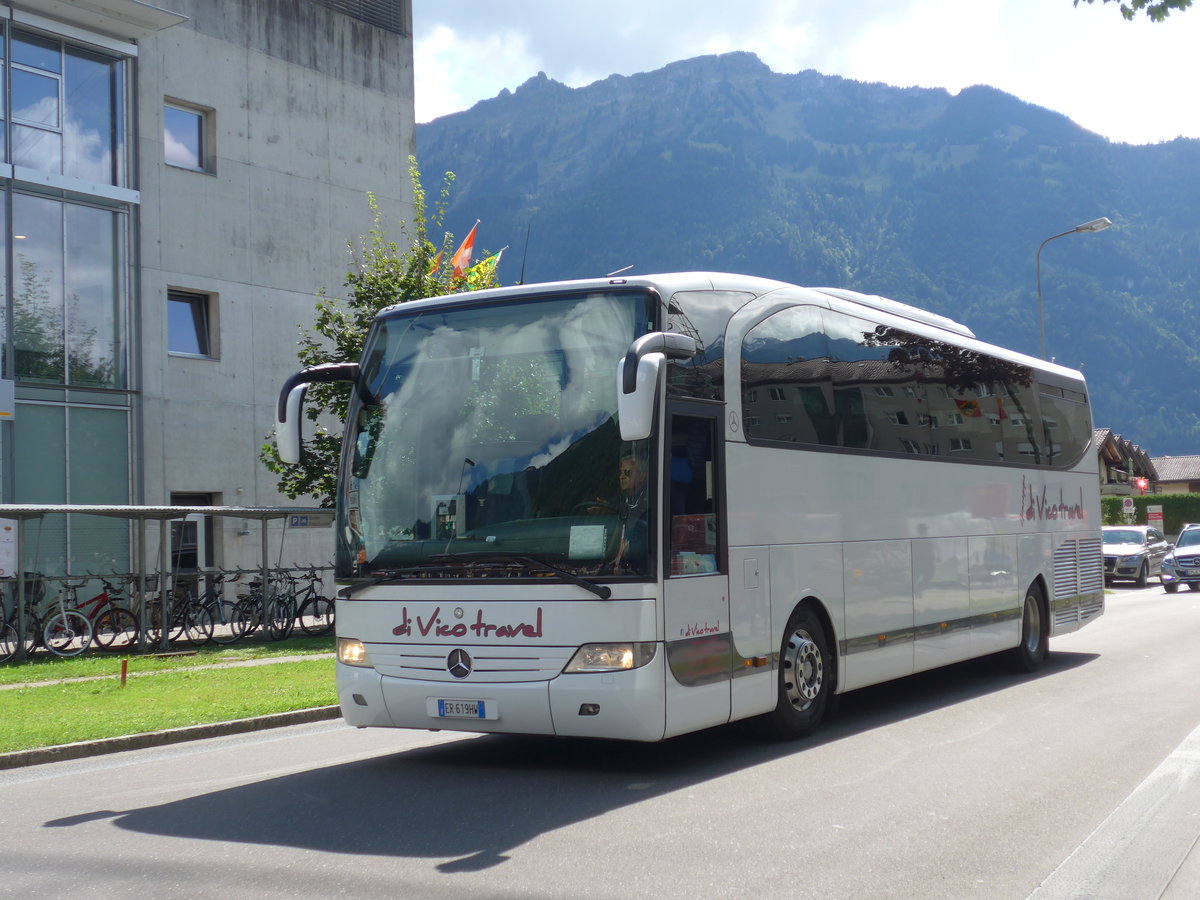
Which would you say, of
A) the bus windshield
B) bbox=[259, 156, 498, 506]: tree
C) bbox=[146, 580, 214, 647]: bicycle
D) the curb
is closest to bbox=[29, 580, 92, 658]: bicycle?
bbox=[146, 580, 214, 647]: bicycle

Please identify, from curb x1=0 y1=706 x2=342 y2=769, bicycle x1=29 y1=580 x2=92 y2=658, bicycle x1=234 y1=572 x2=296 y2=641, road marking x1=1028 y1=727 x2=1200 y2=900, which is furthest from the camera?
bicycle x1=234 y1=572 x2=296 y2=641

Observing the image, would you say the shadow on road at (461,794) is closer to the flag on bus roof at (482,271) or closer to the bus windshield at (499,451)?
the bus windshield at (499,451)

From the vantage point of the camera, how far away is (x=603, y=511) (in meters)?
8.19

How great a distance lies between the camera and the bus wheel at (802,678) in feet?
31.7

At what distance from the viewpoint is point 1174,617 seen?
76.0 ft

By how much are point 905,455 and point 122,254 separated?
751 inches

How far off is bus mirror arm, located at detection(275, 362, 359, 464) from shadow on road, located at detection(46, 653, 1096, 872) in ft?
7.15

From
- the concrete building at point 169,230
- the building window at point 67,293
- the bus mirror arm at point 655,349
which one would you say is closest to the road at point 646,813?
the bus mirror arm at point 655,349

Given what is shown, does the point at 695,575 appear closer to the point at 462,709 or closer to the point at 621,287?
the point at 462,709

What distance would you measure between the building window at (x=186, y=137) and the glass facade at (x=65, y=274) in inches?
57.0

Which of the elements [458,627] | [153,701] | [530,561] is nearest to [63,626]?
[153,701]

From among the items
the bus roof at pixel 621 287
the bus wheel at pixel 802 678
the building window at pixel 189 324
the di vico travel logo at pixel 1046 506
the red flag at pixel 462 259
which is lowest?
the bus wheel at pixel 802 678

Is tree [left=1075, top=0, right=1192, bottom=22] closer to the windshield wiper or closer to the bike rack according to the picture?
the windshield wiper

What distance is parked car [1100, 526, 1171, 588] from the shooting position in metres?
37.5
